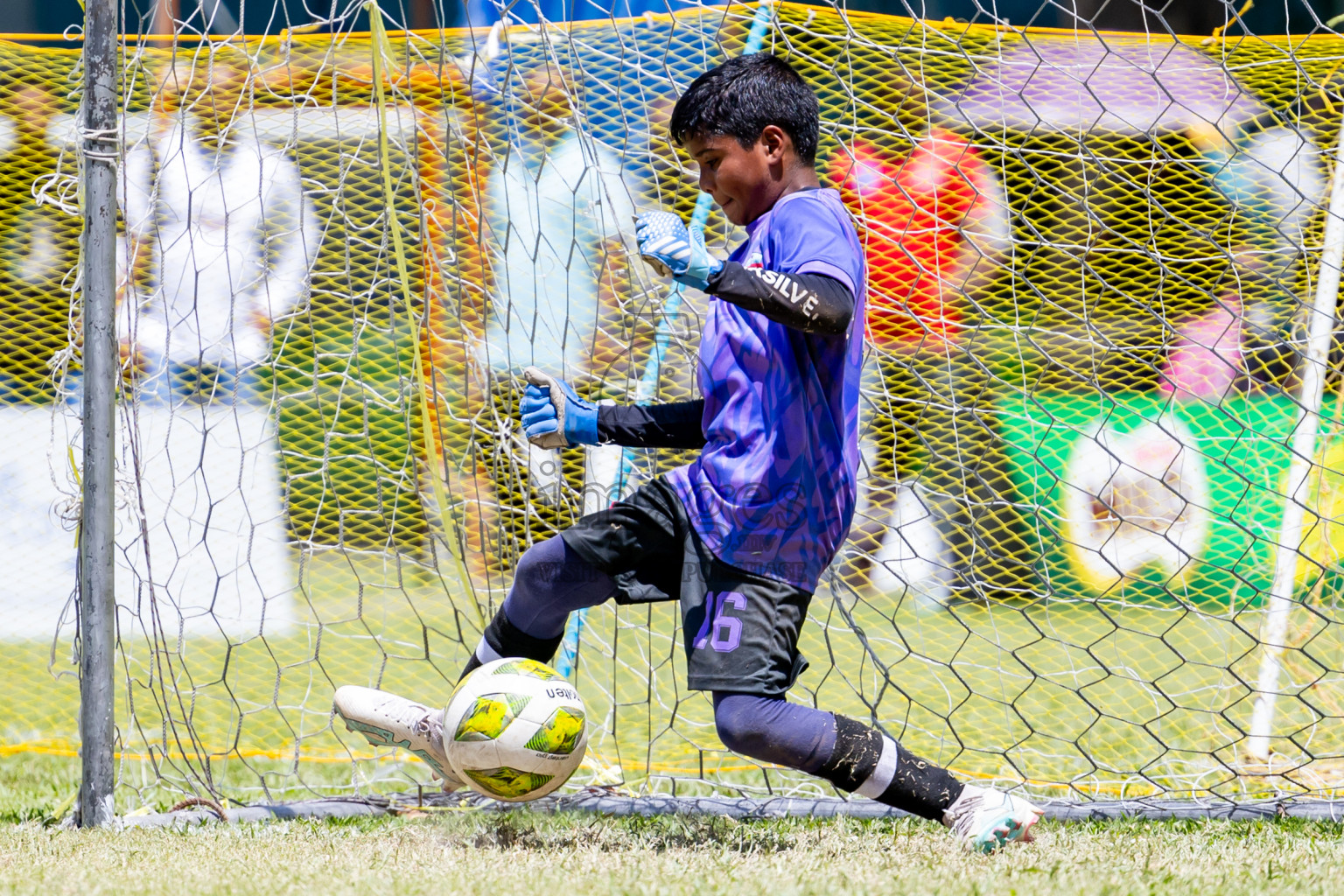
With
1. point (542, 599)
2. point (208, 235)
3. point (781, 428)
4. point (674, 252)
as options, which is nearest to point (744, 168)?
point (674, 252)

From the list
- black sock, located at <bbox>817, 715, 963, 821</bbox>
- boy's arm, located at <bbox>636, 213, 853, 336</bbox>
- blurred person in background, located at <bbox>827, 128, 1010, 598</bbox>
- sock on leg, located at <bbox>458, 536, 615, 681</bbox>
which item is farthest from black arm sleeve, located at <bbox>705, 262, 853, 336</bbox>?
blurred person in background, located at <bbox>827, 128, 1010, 598</bbox>

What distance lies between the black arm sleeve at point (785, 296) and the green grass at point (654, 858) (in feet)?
3.03

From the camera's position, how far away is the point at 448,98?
141 inches

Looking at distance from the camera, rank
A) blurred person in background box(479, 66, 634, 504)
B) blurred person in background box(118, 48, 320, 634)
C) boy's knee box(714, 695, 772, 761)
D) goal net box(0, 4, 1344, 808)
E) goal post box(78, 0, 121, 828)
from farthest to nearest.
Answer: blurred person in background box(479, 66, 634, 504)
goal net box(0, 4, 1344, 808)
blurred person in background box(118, 48, 320, 634)
goal post box(78, 0, 121, 828)
boy's knee box(714, 695, 772, 761)

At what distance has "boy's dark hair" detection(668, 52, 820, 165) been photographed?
220cm

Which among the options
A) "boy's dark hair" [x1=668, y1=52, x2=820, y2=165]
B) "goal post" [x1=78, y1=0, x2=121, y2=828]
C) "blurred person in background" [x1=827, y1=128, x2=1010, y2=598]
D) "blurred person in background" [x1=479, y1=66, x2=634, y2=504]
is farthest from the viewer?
"blurred person in background" [x1=827, y1=128, x2=1010, y2=598]

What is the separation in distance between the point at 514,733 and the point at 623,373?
168cm

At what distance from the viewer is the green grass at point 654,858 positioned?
193 cm

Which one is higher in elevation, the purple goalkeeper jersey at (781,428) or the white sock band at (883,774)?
the purple goalkeeper jersey at (781,428)

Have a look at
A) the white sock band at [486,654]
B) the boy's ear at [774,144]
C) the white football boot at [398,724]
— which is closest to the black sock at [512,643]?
the white sock band at [486,654]

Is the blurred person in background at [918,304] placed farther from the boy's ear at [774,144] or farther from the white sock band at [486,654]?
the white sock band at [486,654]

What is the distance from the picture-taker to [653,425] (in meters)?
2.42

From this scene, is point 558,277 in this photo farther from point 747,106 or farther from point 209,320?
point 747,106

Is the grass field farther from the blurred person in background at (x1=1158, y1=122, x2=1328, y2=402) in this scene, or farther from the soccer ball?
the blurred person in background at (x1=1158, y1=122, x2=1328, y2=402)
